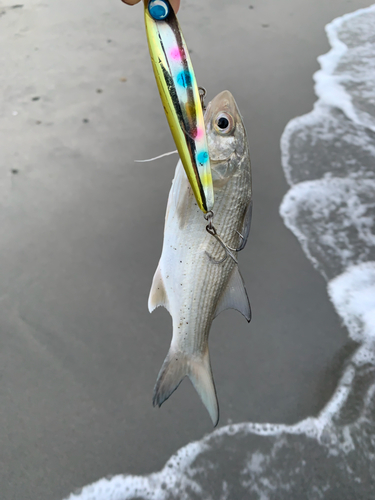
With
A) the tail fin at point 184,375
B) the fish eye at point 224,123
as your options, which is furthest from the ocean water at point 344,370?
the fish eye at point 224,123

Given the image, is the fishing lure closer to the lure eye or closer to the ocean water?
the lure eye

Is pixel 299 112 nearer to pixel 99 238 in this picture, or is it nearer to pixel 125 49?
pixel 125 49

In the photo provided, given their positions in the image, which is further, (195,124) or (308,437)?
(308,437)

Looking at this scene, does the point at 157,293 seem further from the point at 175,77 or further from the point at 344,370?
the point at 344,370

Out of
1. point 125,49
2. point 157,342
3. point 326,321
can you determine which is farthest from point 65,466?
point 125,49

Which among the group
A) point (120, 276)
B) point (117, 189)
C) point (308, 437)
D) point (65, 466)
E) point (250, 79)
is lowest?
point (308, 437)

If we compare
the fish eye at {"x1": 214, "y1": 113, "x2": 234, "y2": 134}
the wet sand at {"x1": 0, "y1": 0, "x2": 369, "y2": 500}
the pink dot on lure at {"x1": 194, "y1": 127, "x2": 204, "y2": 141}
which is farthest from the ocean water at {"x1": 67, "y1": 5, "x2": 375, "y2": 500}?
the pink dot on lure at {"x1": 194, "y1": 127, "x2": 204, "y2": 141}

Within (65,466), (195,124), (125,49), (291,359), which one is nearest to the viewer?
(195,124)
